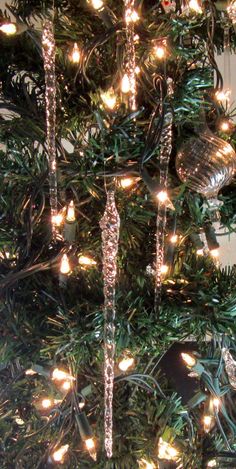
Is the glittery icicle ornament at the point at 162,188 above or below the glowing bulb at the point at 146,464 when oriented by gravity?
above

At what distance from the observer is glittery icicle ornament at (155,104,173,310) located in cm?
42

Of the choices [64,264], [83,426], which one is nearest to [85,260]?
[64,264]

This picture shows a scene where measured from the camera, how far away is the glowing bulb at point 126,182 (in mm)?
452

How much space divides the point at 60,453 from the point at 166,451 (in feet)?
0.35

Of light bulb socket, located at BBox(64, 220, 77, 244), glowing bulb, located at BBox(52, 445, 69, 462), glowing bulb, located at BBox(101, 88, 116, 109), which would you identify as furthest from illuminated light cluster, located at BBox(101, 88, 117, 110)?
glowing bulb, located at BBox(52, 445, 69, 462)

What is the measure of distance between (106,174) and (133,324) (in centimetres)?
13

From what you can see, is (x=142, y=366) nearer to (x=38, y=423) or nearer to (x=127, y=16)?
(x=38, y=423)

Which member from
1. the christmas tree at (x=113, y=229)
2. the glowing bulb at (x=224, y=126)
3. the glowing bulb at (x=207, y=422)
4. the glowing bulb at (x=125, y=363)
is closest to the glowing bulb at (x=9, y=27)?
the christmas tree at (x=113, y=229)

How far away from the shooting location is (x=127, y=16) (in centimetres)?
40

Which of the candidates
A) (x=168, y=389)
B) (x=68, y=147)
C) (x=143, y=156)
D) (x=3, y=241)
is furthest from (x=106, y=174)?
(x=68, y=147)

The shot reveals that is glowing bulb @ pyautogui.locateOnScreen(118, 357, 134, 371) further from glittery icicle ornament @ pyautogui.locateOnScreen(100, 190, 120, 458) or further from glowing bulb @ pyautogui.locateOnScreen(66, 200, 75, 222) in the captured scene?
glowing bulb @ pyautogui.locateOnScreen(66, 200, 75, 222)

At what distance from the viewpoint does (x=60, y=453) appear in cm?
50

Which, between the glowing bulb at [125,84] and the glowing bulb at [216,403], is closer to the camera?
the glowing bulb at [125,84]

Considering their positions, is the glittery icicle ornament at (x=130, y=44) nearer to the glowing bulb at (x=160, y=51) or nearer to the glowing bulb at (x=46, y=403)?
the glowing bulb at (x=160, y=51)
